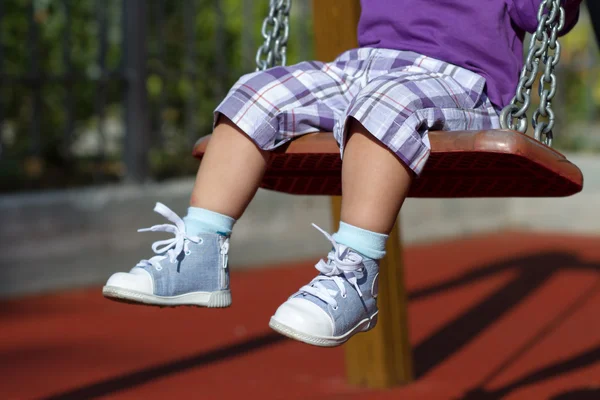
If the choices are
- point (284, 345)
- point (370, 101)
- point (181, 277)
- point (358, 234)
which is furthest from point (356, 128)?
point (284, 345)

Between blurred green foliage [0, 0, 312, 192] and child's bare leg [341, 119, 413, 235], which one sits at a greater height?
child's bare leg [341, 119, 413, 235]

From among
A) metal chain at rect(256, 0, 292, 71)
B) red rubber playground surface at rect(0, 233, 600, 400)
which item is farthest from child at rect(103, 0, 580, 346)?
red rubber playground surface at rect(0, 233, 600, 400)

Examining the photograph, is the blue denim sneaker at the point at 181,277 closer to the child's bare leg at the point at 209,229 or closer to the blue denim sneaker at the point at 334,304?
the child's bare leg at the point at 209,229

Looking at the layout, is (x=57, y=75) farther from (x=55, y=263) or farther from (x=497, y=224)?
(x=497, y=224)

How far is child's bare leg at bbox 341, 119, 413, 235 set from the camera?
1899mm

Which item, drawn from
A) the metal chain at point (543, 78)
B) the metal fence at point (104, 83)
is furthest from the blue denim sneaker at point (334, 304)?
the metal fence at point (104, 83)

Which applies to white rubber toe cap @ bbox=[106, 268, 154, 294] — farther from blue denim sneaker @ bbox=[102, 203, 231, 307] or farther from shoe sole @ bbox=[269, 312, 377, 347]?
shoe sole @ bbox=[269, 312, 377, 347]

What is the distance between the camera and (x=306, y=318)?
1829mm

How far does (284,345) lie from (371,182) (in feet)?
5.69

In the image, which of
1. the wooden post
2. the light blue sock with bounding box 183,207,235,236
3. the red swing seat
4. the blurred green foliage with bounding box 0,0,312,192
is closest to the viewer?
the red swing seat

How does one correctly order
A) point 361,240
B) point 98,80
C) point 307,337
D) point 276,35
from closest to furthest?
1. point 307,337
2. point 361,240
3. point 276,35
4. point 98,80

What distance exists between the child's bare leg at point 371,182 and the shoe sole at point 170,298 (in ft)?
1.06

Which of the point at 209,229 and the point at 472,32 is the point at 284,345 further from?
the point at 472,32

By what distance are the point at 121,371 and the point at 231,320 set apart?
0.86 m
